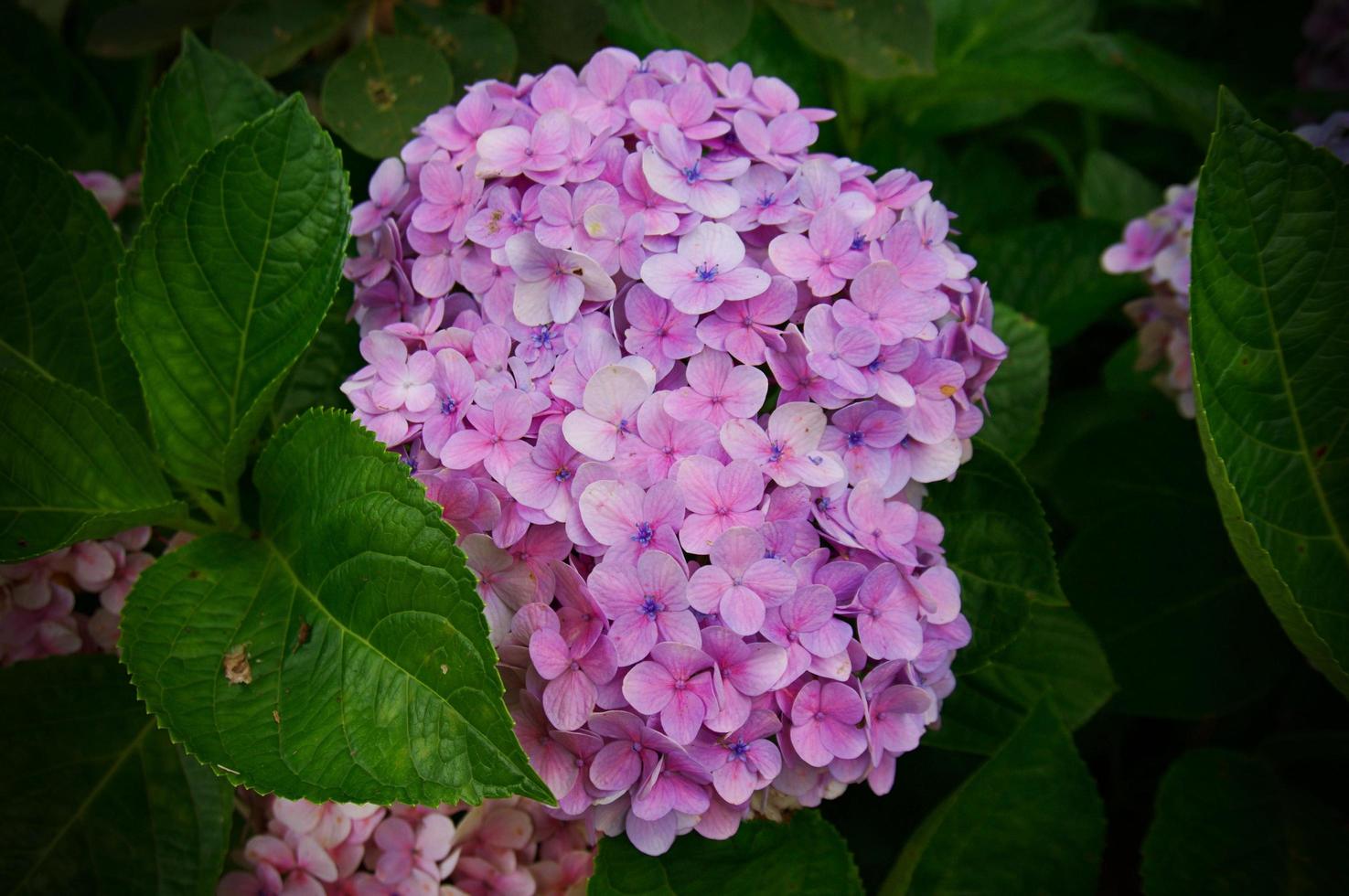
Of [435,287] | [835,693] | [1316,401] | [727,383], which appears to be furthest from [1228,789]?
[435,287]

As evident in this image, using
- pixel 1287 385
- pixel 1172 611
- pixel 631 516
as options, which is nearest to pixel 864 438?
pixel 631 516

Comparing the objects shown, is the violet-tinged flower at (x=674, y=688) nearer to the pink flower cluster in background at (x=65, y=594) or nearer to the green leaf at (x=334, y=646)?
the green leaf at (x=334, y=646)

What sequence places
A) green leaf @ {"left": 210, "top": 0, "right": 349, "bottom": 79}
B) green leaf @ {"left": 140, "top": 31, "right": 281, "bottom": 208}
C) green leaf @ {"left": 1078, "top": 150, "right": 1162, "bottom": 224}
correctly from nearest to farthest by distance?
green leaf @ {"left": 140, "top": 31, "right": 281, "bottom": 208} → green leaf @ {"left": 210, "top": 0, "right": 349, "bottom": 79} → green leaf @ {"left": 1078, "top": 150, "right": 1162, "bottom": 224}

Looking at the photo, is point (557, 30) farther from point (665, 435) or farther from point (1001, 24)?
point (1001, 24)

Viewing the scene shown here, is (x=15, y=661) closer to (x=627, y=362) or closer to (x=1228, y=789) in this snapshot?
(x=627, y=362)

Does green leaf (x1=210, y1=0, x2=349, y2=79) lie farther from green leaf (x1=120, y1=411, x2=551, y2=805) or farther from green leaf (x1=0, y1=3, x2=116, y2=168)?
green leaf (x1=120, y1=411, x2=551, y2=805)

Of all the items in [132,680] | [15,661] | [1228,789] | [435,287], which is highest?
[435,287]

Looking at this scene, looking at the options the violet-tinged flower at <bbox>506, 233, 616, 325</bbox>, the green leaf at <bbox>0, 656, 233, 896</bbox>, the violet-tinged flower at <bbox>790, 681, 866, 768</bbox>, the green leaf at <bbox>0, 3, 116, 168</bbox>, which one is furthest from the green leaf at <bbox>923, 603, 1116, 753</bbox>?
the green leaf at <bbox>0, 3, 116, 168</bbox>
